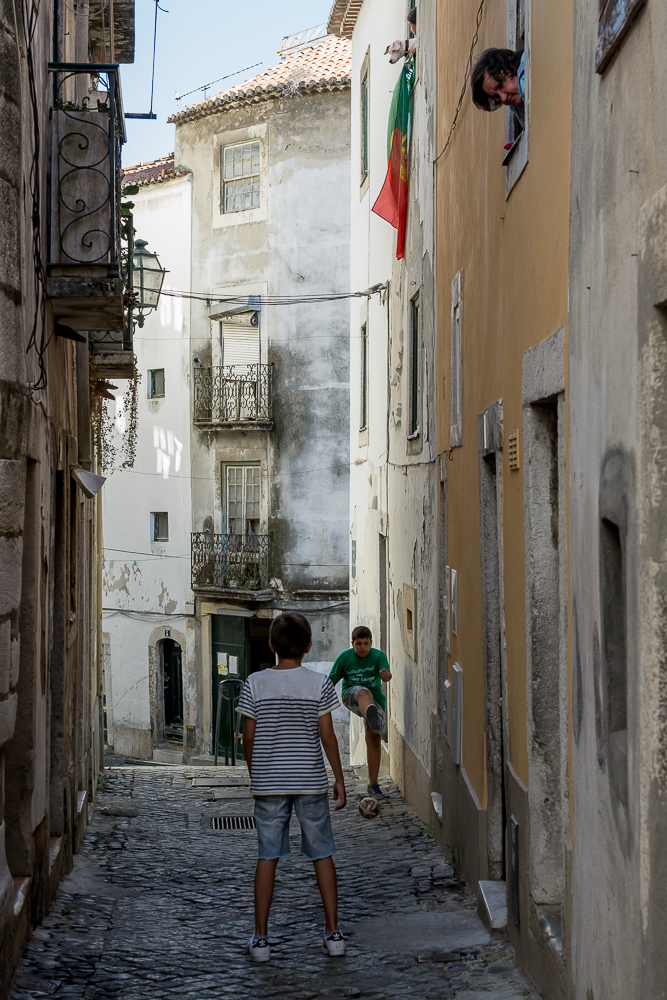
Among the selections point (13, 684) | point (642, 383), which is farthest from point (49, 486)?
point (642, 383)

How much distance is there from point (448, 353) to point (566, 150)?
4.87 meters

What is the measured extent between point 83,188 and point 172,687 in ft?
74.3

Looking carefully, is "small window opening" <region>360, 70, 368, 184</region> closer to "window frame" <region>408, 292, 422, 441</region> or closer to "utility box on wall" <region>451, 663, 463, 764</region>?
"window frame" <region>408, 292, 422, 441</region>

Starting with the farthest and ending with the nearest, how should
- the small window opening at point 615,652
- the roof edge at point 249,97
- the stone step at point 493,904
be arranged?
the roof edge at point 249,97, the stone step at point 493,904, the small window opening at point 615,652

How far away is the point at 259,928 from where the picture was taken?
233 inches

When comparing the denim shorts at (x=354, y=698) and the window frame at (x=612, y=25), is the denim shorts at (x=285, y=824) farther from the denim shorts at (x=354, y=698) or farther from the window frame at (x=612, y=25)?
the denim shorts at (x=354, y=698)

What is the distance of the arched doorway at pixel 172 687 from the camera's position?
28750mm

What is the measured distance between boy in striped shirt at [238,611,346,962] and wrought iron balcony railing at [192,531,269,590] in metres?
21.0

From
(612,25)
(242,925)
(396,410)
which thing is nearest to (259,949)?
(242,925)

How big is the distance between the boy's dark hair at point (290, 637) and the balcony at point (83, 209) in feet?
8.27

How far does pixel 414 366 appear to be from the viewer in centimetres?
1255

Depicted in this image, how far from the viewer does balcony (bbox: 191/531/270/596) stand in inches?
1065

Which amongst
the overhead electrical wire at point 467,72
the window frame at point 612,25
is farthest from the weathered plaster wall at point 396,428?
the window frame at point 612,25

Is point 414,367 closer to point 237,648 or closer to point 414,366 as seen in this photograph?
point 414,366
